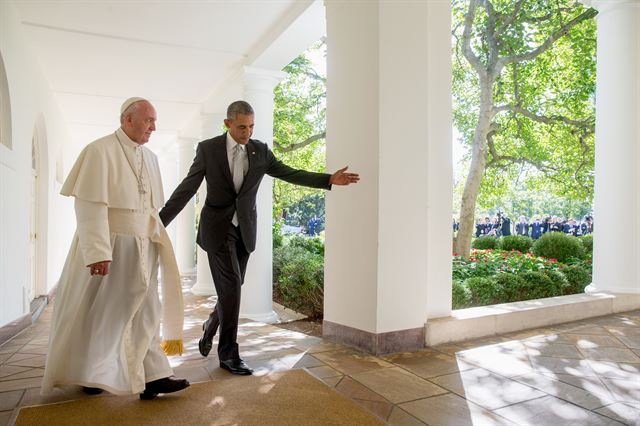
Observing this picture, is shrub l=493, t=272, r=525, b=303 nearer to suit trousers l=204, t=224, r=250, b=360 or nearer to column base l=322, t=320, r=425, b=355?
column base l=322, t=320, r=425, b=355

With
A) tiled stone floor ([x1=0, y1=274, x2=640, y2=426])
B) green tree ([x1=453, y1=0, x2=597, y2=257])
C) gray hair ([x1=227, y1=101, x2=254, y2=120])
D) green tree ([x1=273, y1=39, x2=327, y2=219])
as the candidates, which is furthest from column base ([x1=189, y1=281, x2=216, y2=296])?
gray hair ([x1=227, y1=101, x2=254, y2=120])

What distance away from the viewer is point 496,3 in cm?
1102

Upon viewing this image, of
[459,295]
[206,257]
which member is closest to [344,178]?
[459,295]

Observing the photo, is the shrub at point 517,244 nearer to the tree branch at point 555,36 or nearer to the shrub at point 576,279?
the shrub at point 576,279

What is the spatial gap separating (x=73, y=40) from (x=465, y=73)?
34.9 feet

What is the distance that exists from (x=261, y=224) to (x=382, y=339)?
3482 mm

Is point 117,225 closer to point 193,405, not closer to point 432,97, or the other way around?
point 193,405

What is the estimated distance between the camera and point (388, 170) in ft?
14.5

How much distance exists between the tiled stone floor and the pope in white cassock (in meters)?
0.39

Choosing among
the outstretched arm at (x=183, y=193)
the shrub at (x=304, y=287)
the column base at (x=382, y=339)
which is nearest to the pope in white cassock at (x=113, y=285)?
the outstretched arm at (x=183, y=193)

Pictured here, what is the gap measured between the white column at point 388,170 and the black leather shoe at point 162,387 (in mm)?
1786

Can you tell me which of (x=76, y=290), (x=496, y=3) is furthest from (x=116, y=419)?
(x=496, y=3)

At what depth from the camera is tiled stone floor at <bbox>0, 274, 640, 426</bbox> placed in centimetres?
306

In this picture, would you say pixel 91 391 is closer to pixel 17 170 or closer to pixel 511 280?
pixel 17 170
